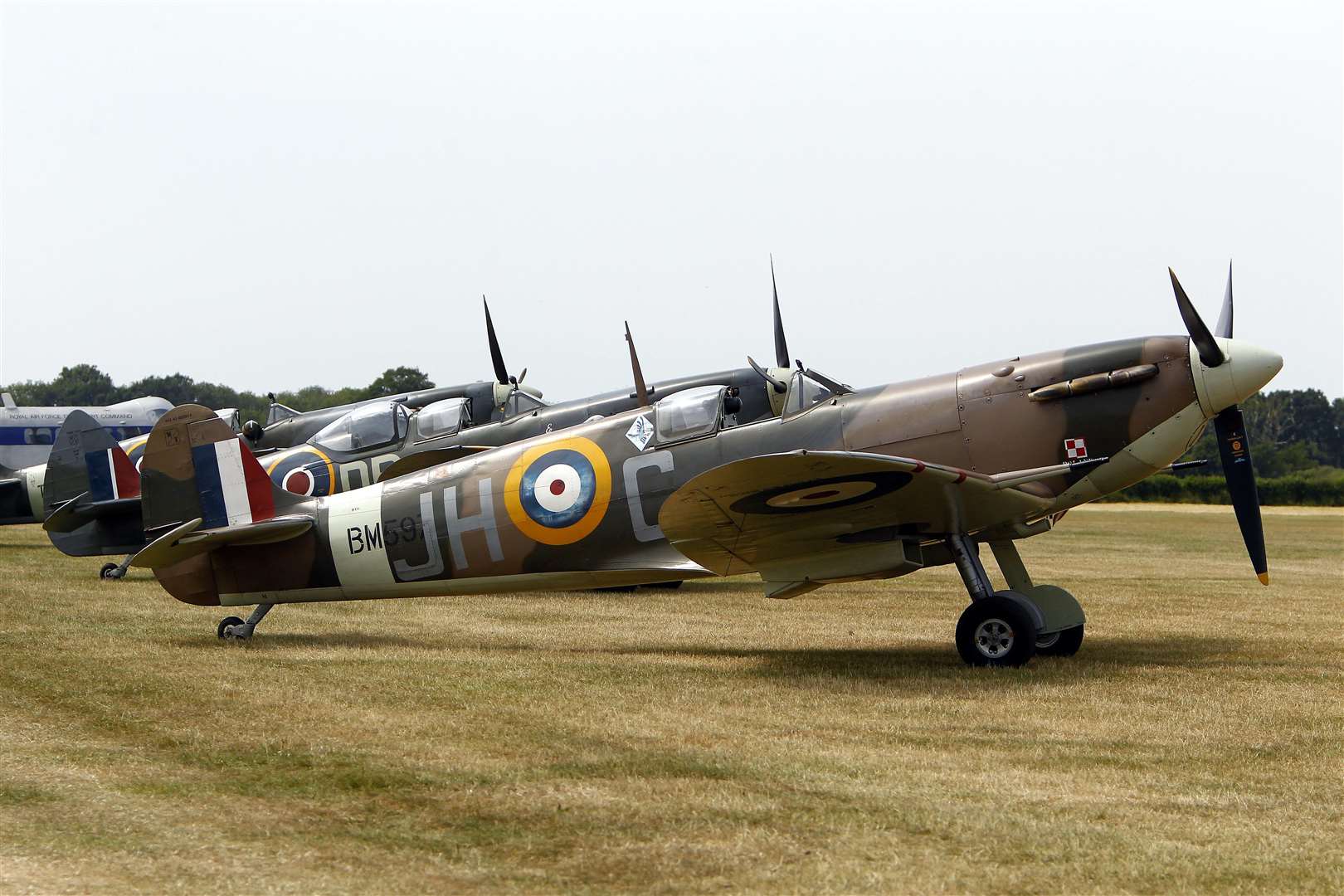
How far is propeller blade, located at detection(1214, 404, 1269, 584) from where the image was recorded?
8914 millimetres

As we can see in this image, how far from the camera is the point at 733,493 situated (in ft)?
27.0

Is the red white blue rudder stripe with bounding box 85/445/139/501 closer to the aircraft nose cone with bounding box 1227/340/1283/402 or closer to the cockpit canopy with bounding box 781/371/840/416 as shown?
the cockpit canopy with bounding box 781/371/840/416

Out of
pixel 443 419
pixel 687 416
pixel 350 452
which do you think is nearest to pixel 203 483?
pixel 687 416

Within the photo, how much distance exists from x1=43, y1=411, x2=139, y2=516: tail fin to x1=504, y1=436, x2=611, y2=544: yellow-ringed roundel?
25.6 ft

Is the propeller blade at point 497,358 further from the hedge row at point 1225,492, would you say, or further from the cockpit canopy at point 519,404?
the hedge row at point 1225,492

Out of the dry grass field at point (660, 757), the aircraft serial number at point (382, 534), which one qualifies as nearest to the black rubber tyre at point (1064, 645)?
the dry grass field at point (660, 757)

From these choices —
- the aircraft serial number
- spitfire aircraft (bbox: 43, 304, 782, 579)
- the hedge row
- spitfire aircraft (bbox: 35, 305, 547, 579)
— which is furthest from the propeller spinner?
the hedge row

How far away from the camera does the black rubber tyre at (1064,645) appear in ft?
30.6

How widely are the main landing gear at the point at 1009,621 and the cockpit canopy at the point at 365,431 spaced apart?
336 inches

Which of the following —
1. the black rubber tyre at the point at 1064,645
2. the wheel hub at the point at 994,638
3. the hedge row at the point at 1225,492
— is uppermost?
the wheel hub at the point at 994,638

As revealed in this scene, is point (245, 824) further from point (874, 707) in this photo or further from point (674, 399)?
point (674, 399)

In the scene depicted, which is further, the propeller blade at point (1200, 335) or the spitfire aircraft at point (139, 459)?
the spitfire aircraft at point (139, 459)

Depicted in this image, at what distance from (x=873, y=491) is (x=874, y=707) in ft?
5.15

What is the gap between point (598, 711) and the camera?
717cm
